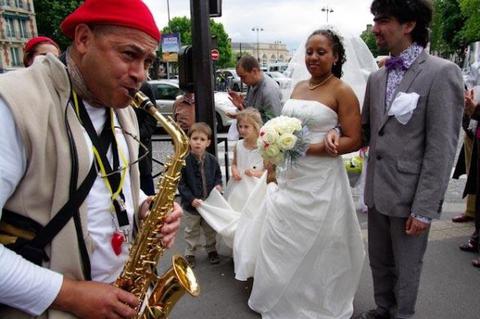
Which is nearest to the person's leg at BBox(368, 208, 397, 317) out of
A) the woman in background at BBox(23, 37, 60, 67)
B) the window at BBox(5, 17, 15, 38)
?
the woman in background at BBox(23, 37, 60, 67)

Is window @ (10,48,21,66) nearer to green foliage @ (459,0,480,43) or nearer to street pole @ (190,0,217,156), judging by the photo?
green foliage @ (459,0,480,43)

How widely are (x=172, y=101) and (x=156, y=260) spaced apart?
11.6 m

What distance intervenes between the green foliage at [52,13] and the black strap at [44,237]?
41.6 metres

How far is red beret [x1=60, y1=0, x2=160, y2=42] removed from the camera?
1197 millimetres

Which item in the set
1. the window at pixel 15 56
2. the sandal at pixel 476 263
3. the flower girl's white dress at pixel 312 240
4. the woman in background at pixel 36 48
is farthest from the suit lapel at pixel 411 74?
the window at pixel 15 56

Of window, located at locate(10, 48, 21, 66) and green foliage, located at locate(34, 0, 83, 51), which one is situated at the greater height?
green foliage, located at locate(34, 0, 83, 51)

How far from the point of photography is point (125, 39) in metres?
1.24

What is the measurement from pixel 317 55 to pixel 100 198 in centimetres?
Result: 202

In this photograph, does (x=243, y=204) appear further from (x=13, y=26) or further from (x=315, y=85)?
(x=13, y=26)

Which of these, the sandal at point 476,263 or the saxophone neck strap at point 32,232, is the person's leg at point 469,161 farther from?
the saxophone neck strap at point 32,232

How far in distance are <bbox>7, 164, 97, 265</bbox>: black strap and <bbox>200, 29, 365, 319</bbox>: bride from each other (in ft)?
6.51

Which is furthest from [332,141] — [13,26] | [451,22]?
[13,26]

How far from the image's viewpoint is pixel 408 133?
240 centimetres

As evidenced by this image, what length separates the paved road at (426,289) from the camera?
125 inches
